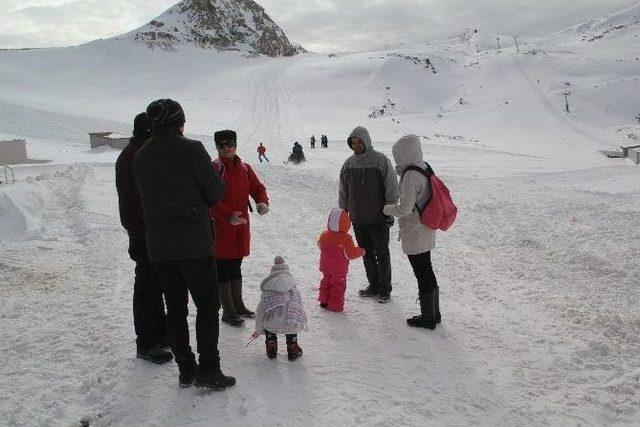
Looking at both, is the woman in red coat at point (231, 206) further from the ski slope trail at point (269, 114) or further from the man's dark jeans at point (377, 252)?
the ski slope trail at point (269, 114)

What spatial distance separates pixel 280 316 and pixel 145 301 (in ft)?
3.57

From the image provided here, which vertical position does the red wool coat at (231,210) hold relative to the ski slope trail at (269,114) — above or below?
below

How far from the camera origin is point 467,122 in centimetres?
4197

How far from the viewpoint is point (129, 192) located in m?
4.05

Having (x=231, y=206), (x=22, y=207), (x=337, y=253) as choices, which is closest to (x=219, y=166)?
(x=231, y=206)

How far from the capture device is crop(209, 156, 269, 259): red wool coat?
4797mm

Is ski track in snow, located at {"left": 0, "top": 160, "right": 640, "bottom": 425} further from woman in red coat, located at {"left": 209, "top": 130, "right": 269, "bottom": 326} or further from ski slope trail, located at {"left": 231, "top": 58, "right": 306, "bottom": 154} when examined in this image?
ski slope trail, located at {"left": 231, "top": 58, "right": 306, "bottom": 154}

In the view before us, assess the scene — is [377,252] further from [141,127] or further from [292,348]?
[141,127]

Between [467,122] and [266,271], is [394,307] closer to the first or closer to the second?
[266,271]

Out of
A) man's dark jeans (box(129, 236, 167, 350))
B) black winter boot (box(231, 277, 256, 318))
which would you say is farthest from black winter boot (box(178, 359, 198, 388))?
black winter boot (box(231, 277, 256, 318))

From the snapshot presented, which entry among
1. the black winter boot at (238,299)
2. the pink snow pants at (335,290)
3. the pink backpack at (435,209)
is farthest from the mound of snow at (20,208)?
the pink backpack at (435,209)

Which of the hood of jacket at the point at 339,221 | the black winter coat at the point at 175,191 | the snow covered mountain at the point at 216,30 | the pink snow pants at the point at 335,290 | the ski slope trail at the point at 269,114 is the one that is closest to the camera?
the black winter coat at the point at 175,191

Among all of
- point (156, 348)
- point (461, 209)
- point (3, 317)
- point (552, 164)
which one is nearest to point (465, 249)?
point (461, 209)

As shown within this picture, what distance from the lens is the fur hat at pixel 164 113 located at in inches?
137
